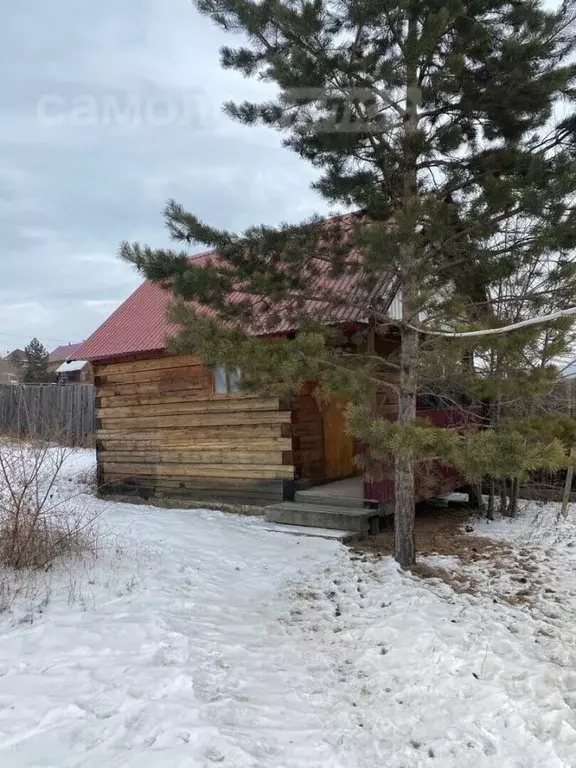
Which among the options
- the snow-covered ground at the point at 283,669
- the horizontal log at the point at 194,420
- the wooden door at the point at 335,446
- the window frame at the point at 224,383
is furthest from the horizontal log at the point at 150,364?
the snow-covered ground at the point at 283,669

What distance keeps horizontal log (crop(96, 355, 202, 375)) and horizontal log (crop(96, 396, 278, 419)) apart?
652 millimetres

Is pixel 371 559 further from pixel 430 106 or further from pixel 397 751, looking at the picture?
pixel 430 106

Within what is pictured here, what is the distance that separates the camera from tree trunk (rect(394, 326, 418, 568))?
224 inches

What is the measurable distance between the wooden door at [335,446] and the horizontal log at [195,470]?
1060 mm

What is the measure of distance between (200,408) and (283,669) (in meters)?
6.09

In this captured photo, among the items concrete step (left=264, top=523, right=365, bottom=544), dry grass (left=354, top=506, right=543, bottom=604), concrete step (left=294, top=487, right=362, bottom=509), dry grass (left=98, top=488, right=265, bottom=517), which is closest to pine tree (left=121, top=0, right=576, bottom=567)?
dry grass (left=354, top=506, right=543, bottom=604)

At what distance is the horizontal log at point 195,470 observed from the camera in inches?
341

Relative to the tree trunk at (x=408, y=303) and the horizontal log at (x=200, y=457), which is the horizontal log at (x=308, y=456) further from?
the tree trunk at (x=408, y=303)

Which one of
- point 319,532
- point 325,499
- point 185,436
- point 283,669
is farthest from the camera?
point 185,436

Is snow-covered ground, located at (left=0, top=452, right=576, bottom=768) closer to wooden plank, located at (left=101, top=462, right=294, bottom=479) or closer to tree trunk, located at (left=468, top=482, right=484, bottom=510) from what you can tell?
wooden plank, located at (left=101, top=462, right=294, bottom=479)

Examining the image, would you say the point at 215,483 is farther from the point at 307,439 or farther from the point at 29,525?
the point at 29,525

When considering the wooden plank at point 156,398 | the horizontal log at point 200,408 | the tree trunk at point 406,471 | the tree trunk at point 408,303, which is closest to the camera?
the tree trunk at point 408,303

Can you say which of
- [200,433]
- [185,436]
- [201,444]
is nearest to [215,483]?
[201,444]

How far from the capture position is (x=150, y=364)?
399 inches
